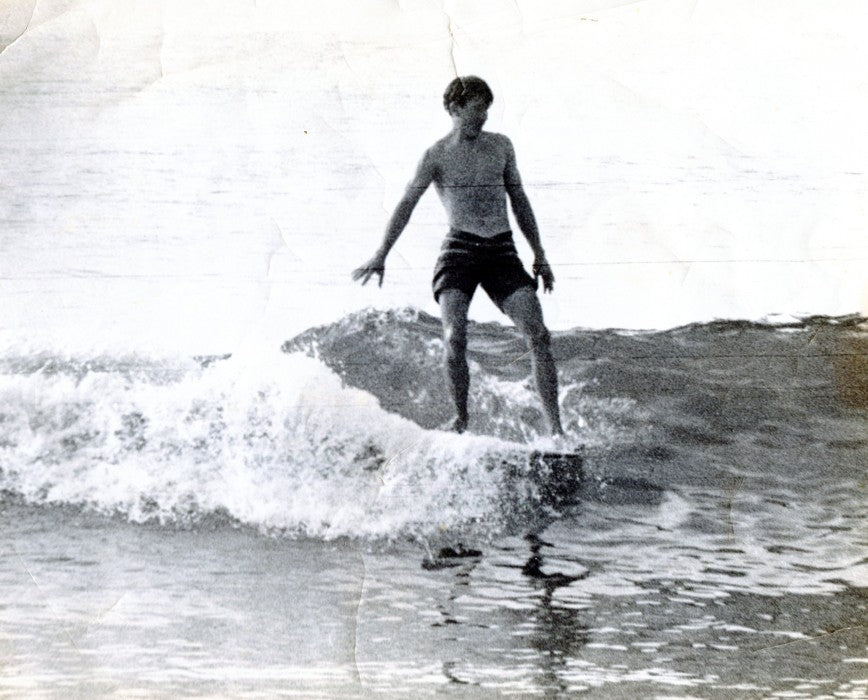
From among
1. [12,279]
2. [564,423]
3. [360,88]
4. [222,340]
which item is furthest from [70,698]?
[360,88]

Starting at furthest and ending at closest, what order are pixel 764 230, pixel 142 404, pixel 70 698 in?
pixel 764 230
pixel 142 404
pixel 70 698

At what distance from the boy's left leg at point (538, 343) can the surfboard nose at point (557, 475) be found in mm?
50

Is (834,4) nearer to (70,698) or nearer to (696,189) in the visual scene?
(696,189)

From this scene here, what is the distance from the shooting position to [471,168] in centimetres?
164

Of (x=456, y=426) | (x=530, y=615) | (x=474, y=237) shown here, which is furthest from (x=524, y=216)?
(x=530, y=615)

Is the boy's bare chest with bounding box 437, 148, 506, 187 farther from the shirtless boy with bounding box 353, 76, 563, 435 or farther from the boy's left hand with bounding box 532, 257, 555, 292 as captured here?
the boy's left hand with bounding box 532, 257, 555, 292

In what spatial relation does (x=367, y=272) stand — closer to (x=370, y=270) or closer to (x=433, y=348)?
(x=370, y=270)

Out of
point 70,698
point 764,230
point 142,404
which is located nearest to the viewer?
point 70,698

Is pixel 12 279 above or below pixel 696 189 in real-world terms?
below

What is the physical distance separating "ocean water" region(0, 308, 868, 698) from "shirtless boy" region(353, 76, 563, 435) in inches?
1.5

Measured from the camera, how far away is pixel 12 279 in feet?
5.31

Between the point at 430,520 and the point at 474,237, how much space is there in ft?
1.79

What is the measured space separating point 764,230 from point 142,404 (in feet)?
4.11

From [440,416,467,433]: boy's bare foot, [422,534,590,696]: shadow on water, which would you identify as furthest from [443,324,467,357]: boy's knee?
[422,534,590,696]: shadow on water
